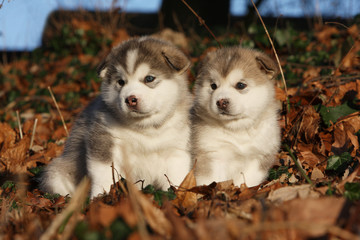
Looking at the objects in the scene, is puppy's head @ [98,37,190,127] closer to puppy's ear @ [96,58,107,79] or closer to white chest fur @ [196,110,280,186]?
puppy's ear @ [96,58,107,79]

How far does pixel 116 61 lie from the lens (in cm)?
347

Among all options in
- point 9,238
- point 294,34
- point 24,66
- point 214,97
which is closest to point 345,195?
point 214,97

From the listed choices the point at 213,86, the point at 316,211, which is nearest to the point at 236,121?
the point at 213,86

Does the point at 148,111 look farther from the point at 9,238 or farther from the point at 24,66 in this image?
the point at 24,66

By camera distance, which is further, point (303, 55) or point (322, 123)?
point (303, 55)

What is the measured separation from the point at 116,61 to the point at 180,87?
2.08ft

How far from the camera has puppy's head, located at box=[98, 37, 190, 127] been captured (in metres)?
3.27

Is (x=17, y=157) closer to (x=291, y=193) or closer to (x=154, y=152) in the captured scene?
(x=154, y=152)

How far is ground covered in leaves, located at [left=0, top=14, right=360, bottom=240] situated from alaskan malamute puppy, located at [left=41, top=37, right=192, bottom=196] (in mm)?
487

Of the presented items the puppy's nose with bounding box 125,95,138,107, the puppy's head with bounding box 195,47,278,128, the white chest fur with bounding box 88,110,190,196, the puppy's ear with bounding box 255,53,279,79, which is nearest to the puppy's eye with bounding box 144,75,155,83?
the puppy's nose with bounding box 125,95,138,107

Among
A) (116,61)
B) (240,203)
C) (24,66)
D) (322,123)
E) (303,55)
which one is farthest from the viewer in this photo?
(24,66)

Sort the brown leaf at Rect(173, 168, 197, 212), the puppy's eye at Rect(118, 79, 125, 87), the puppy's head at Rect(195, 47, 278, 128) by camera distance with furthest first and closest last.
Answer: the puppy's head at Rect(195, 47, 278, 128) → the puppy's eye at Rect(118, 79, 125, 87) → the brown leaf at Rect(173, 168, 197, 212)

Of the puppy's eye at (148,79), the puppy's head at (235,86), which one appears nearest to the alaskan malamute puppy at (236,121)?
the puppy's head at (235,86)

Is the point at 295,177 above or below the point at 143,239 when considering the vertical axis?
below
